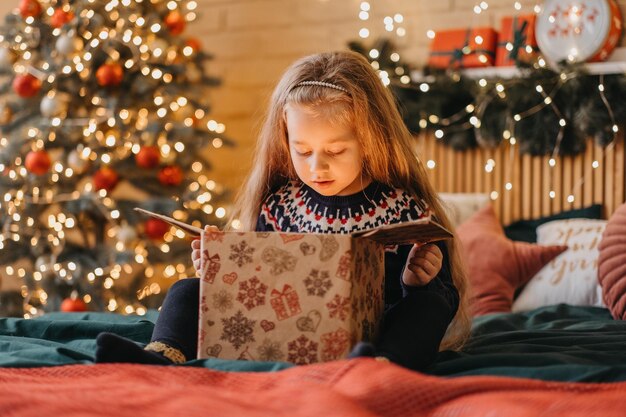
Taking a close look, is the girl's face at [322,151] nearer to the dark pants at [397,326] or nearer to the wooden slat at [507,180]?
the dark pants at [397,326]

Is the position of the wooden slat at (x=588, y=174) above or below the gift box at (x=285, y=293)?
above

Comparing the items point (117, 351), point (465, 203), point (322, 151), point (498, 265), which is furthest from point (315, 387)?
point (465, 203)

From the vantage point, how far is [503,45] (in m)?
3.05

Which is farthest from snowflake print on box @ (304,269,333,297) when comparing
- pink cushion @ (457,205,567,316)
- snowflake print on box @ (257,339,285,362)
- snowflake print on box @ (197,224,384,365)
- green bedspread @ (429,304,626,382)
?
pink cushion @ (457,205,567,316)

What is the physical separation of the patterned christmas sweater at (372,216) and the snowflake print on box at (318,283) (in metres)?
0.32

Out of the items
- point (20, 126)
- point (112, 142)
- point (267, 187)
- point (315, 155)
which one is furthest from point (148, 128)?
point (315, 155)

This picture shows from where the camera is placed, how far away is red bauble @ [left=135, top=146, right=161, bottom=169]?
10.3ft

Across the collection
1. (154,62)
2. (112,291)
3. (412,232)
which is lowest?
(112,291)

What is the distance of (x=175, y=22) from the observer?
3.32 m

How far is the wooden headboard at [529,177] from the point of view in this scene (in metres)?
2.87

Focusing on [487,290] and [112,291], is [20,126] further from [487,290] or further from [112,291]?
[487,290]

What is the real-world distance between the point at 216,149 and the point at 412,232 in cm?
258

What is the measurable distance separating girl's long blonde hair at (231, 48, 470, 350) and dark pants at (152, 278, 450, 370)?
26 centimetres

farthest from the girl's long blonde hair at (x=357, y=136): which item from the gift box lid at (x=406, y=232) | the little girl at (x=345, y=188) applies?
the gift box lid at (x=406, y=232)
